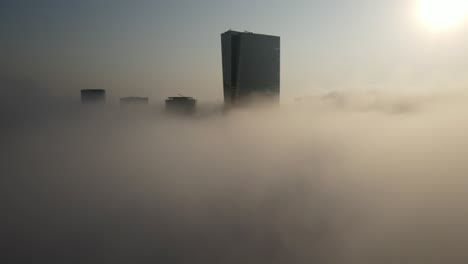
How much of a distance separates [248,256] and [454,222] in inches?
2645

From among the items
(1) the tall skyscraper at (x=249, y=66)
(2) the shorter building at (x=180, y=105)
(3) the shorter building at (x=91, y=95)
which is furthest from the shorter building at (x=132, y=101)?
(1) the tall skyscraper at (x=249, y=66)

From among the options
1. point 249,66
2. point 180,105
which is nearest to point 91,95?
point 180,105

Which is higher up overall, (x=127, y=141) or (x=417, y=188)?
(x=127, y=141)

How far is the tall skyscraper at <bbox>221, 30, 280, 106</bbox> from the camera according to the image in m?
136

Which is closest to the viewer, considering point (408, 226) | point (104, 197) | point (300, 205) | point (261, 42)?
point (408, 226)

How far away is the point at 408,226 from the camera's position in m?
80.7

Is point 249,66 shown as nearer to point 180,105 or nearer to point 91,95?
point 180,105

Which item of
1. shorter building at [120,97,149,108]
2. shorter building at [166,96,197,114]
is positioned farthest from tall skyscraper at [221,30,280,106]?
shorter building at [120,97,149,108]

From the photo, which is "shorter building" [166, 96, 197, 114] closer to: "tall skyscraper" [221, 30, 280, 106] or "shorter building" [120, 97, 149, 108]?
"shorter building" [120, 97, 149, 108]

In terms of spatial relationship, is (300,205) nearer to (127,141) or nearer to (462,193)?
(462,193)

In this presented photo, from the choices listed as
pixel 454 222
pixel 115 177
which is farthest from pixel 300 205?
pixel 115 177

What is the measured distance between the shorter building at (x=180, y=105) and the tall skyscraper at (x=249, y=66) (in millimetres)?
30369

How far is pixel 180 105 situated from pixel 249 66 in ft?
181

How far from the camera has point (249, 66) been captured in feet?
457
